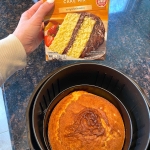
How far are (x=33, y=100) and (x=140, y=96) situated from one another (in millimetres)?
300

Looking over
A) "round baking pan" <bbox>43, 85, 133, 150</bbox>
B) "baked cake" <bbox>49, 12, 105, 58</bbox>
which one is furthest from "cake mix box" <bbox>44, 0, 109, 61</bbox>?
"round baking pan" <bbox>43, 85, 133, 150</bbox>

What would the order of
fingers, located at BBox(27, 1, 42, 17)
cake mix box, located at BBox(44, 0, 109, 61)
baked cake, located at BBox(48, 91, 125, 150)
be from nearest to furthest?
baked cake, located at BBox(48, 91, 125, 150), cake mix box, located at BBox(44, 0, 109, 61), fingers, located at BBox(27, 1, 42, 17)

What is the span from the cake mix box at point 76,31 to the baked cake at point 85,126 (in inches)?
6.6

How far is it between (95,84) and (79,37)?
162 mm

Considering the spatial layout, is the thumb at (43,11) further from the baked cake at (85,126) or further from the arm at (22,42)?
the baked cake at (85,126)

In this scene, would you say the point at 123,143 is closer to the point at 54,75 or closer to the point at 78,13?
the point at 54,75

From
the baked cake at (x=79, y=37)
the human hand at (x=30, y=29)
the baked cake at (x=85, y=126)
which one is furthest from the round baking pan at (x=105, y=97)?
the human hand at (x=30, y=29)

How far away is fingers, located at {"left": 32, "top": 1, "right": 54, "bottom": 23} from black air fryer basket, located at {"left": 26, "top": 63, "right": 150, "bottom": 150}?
187 millimetres

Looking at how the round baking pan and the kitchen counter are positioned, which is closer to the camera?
the round baking pan

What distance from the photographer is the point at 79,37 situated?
2.43ft

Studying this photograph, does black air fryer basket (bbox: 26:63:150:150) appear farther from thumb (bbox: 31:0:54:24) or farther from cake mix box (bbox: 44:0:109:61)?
thumb (bbox: 31:0:54:24)

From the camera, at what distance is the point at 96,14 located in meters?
0.72

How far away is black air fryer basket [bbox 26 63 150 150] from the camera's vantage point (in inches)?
23.5

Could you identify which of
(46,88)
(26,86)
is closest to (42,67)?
(26,86)
